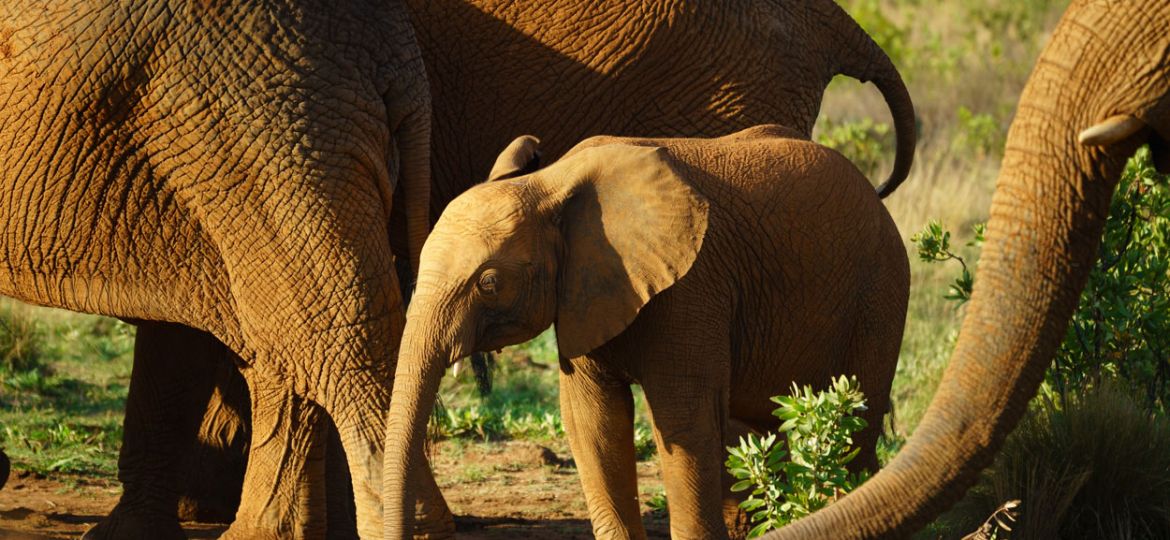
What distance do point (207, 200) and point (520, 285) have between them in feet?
3.30

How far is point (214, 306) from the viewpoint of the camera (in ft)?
18.4

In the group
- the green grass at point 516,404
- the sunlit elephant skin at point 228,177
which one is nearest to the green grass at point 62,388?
the green grass at point 516,404

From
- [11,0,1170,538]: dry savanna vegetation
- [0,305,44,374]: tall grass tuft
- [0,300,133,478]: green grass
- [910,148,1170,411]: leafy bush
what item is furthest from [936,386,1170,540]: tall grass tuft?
[0,305,44,374]: tall grass tuft

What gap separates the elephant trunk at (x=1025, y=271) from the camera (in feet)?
11.7

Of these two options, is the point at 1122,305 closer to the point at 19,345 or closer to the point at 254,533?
the point at 254,533

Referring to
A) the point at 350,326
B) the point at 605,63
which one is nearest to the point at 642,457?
the point at 605,63

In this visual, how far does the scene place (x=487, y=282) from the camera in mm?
5031

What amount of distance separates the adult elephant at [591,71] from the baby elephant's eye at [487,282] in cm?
138

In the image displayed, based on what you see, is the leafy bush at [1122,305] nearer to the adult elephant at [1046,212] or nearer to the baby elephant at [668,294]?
the baby elephant at [668,294]

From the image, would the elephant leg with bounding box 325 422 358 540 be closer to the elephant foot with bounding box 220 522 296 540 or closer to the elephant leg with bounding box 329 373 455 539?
the elephant foot with bounding box 220 522 296 540

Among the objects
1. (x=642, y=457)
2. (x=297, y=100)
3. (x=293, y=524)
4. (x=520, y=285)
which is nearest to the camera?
(x=520, y=285)

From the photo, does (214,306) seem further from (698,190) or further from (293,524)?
(698,190)

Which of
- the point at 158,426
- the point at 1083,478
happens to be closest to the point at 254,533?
the point at 158,426

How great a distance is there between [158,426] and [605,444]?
1903mm
